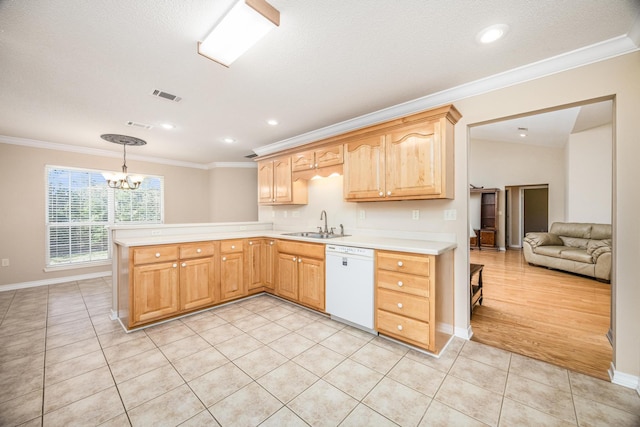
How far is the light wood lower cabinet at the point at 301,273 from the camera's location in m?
3.04

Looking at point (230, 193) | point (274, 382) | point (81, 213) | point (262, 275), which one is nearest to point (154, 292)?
point (262, 275)

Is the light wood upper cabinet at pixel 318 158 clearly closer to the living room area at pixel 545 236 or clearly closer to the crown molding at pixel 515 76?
the crown molding at pixel 515 76

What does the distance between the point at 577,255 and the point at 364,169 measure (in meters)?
4.91

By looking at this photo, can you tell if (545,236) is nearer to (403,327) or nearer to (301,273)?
(403,327)

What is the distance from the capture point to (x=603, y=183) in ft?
17.9

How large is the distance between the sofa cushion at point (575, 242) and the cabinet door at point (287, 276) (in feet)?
19.5

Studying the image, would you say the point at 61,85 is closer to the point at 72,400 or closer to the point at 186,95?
the point at 186,95

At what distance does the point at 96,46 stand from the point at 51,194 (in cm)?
420

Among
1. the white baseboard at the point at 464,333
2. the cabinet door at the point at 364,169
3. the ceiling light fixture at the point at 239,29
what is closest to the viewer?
the ceiling light fixture at the point at 239,29

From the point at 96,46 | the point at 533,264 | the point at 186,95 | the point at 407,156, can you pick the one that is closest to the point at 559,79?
the point at 407,156

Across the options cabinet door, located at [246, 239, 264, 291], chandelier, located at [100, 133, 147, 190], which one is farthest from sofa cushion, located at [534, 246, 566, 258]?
chandelier, located at [100, 133, 147, 190]

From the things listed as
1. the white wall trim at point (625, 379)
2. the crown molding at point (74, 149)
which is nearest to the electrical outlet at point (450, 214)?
the white wall trim at point (625, 379)

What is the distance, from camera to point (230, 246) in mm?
3441

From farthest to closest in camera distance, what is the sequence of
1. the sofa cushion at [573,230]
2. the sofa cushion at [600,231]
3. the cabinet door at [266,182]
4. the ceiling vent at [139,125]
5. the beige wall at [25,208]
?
1. the sofa cushion at [573,230]
2. the sofa cushion at [600,231]
3. the cabinet door at [266,182]
4. the beige wall at [25,208]
5. the ceiling vent at [139,125]
